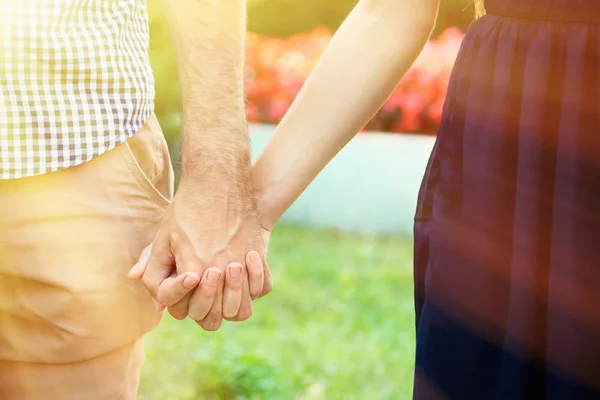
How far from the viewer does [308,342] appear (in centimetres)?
377

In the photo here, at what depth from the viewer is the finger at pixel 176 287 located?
1.55 metres

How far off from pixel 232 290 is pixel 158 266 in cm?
17

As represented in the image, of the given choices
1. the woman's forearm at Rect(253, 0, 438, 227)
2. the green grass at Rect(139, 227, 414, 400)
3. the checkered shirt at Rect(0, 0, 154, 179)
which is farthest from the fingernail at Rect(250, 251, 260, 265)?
the green grass at Rect(139, 227, 414, 400)

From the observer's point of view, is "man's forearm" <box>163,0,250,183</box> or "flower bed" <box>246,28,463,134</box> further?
"flower bed" <box>246,28,463,134</box>

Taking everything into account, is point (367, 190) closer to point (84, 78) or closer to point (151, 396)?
point (151, 396)

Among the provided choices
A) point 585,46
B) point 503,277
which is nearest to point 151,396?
point 503,277

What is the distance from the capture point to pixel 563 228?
3.92 ft

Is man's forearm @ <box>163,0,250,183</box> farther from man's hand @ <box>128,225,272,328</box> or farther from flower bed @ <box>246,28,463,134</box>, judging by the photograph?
flower bed @ <box>246,28,463,134</box>

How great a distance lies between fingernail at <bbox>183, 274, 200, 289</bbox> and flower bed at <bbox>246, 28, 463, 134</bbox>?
452cm

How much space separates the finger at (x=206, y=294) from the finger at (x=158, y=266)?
8cm

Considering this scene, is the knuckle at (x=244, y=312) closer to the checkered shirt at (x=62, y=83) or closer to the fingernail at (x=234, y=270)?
the fingernail at (x=234, y=270)

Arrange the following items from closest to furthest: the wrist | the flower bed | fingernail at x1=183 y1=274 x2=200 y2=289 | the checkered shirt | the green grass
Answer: the checkered shirt < fingernail at x1=183 y1=274 x2=200 y2=289 < the wrist < the green grass < the flower bed

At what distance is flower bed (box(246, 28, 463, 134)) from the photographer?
6.00 m

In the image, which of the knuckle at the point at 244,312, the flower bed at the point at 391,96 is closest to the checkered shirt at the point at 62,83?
the knuckle at the point at 244,312
